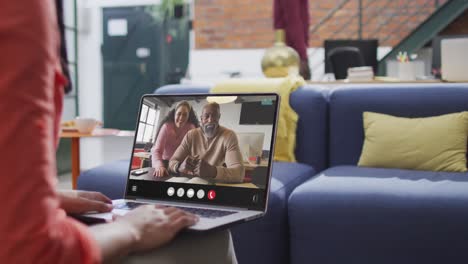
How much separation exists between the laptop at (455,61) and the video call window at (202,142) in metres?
1.93

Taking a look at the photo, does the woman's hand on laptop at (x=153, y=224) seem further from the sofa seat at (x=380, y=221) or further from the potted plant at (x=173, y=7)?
the potted plant at (x=173, y=7)

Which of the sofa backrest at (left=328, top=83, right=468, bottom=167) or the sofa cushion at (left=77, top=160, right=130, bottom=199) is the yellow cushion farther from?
the sofa cushion at (left=77, top=160, right=130, bottom=199)

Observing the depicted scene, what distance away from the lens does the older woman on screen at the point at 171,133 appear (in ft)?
4.36

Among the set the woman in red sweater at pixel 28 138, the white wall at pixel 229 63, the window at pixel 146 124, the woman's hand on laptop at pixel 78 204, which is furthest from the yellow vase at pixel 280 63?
the white wall at pixel 229 63

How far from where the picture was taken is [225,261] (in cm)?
95

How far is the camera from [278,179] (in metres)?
2.36

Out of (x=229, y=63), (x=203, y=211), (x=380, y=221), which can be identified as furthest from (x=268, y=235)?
(x=229, y=63)

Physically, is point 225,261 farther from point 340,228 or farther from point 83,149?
point 83,149

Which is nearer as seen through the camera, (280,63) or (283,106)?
(283,106)

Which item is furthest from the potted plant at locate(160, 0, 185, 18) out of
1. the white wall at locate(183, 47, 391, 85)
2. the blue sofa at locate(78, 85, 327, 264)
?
the blue sofa at locate(78, 85, 327, 264)

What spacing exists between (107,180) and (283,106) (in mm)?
918

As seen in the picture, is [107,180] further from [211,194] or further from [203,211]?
[203,211]

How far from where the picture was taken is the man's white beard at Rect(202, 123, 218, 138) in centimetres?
129

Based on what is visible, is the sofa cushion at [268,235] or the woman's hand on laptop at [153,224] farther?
the sofa cushion at [268,235]
